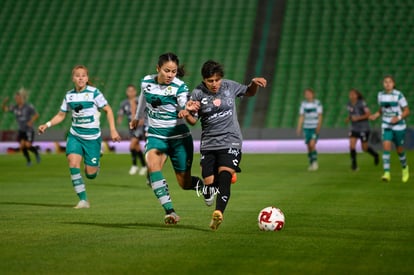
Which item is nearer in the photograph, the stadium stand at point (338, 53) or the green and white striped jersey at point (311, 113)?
the green and white striped jersey at point (311, 113)

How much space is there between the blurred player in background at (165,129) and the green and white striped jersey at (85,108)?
9.65ft

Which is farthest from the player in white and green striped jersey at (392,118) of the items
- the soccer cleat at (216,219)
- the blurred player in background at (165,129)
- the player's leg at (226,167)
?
the soccer cleat at (216,219)

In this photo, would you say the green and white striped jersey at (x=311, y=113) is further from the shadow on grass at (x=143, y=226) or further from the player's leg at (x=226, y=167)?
the player's leg at (x=226, y=167)

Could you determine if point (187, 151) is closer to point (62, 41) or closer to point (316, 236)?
point (316, 236)

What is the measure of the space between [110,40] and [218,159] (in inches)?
1249

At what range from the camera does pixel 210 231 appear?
11.6 meters

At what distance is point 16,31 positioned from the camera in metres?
43.7

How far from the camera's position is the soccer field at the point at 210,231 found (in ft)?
29.2

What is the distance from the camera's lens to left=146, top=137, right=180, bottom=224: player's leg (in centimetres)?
1235

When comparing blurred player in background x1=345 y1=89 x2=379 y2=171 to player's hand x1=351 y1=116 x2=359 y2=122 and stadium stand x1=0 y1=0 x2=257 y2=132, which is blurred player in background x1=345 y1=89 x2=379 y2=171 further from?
stadium stand x1=0 y1=0 x2=257 y2=132

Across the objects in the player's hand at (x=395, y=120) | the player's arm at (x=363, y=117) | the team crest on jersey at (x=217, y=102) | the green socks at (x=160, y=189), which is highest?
the player's arm at (x=363, y=117)

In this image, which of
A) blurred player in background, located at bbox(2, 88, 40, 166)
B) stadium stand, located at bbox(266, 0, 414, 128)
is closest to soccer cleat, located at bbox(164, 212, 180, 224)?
blurred player in background, located at bbox(2, 88, 40, 166)

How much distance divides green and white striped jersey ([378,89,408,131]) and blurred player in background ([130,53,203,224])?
364 inches

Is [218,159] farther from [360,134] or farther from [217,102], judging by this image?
[360,134]
